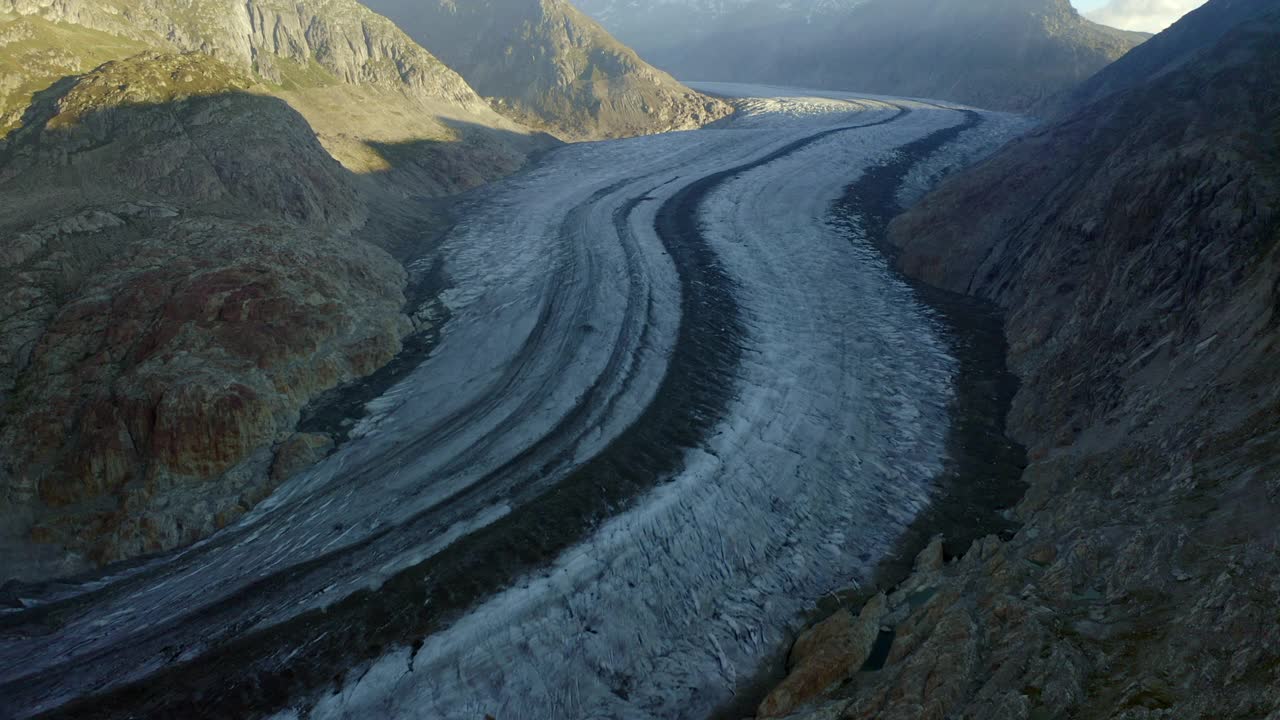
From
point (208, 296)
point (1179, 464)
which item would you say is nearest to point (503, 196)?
point (208, 296)

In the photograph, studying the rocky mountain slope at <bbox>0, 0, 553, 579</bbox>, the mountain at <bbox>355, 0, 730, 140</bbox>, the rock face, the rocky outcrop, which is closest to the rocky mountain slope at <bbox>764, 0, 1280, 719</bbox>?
the rocky outcrop

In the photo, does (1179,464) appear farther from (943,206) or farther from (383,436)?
(943,206)

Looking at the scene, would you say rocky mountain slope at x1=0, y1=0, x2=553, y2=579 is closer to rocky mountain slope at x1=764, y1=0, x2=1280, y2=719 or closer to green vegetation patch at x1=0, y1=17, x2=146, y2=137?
green vegetation patch at x1=0, y1=17, x2=146, y2=137

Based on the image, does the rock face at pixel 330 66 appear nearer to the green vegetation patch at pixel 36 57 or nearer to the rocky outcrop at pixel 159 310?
the green vegetation patch at pixel 36 57

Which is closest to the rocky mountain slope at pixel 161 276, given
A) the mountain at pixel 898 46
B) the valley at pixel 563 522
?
the valley at pixel 563 522

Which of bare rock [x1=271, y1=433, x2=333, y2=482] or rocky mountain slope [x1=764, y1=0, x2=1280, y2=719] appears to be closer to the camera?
rocky mountain slope [x1=764, y1=0, x2=1280, y2=719]
